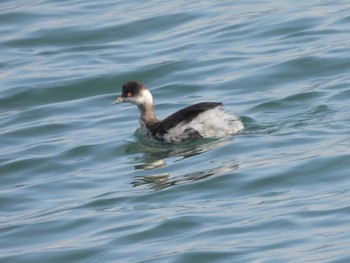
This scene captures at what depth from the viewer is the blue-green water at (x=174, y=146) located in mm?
10172

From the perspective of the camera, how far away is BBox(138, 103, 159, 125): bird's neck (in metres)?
13.9

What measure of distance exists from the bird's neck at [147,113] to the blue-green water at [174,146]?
228 mm

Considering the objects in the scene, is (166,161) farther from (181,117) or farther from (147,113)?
(147,113)

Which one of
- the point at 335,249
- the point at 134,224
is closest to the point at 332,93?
the point at 134,224

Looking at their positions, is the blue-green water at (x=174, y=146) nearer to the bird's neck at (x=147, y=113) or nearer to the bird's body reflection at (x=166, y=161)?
the bird's body reflection at (x=166, y=161)

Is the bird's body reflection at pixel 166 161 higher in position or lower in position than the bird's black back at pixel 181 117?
Answer: lower

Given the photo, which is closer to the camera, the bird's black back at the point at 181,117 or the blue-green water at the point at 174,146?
the blue-green water at the point at 174,146

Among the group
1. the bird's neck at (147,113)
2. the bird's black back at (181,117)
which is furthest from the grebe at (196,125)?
the bird's neck at (147,113)

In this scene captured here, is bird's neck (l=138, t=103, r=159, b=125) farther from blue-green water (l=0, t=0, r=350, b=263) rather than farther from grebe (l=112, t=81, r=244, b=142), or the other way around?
blue-green water (l=0, t=0, r=350, b=263)

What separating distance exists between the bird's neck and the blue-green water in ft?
0.75

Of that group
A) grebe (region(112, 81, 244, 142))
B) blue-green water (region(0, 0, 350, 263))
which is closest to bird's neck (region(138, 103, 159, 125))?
grebe (region(112, 81, 244, 142))

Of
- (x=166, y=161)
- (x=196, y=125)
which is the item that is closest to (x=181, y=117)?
(x=196, y=125)

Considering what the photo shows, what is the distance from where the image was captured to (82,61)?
17.6m

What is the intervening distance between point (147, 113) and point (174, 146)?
0.75 m
